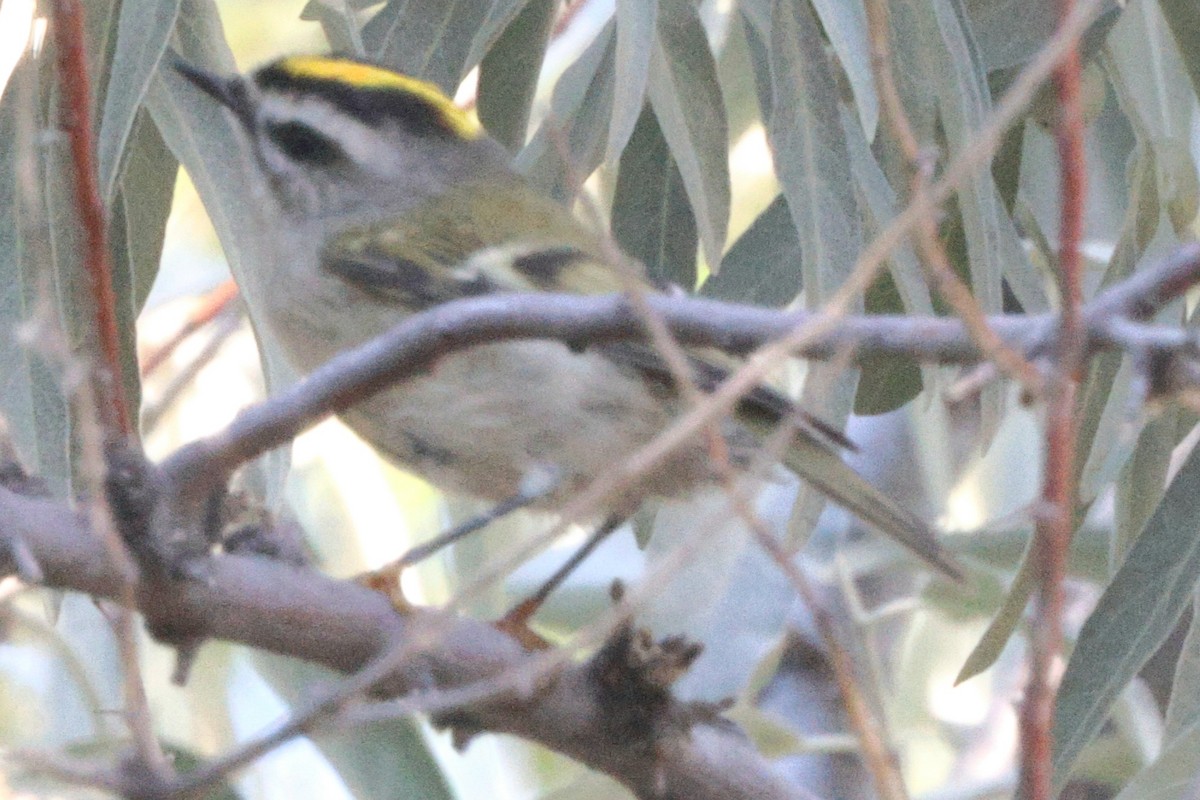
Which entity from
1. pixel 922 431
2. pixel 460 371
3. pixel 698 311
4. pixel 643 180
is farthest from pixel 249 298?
pixel 922 431

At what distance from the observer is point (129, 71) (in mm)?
1400

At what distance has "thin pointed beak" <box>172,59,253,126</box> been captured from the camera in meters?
1.57

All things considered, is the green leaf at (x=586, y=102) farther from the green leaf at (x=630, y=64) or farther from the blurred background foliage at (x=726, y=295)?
the green leaf at (x=630, y=64)

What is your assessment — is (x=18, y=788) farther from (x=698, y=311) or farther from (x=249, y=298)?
(x=698, y=311)

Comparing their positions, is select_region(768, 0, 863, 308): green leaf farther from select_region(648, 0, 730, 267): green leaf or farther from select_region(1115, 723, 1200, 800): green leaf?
select_region(1115, 723, 1200, 800): green leaf

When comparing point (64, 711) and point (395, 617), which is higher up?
point (395, 617)

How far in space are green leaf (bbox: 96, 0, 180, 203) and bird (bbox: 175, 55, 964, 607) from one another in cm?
12

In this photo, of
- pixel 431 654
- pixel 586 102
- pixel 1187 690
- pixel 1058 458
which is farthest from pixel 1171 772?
pixel 586 102

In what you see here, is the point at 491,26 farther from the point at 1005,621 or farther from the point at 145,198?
the point at 1005,621

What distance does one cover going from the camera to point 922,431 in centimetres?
231

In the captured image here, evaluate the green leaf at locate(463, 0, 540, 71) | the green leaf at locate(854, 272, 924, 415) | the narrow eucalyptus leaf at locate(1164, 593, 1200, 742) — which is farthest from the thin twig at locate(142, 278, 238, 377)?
the narrow eucalyptus leaf at locate(1164, 593, 1200, 742)

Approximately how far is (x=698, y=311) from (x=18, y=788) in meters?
1.16

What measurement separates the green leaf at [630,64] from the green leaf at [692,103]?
149mm

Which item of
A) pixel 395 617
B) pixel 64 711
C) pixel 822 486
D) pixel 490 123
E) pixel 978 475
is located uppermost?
pixel 490 123
